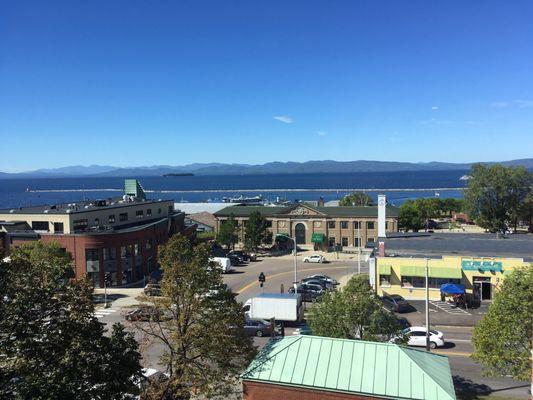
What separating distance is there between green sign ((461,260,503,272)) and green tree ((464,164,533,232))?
108ft

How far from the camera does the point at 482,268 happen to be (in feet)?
142

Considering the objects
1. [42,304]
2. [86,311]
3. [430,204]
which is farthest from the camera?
[430,204]

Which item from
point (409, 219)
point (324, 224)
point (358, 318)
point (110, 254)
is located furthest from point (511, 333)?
point (409, 219)

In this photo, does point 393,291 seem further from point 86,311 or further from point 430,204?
point 430,204

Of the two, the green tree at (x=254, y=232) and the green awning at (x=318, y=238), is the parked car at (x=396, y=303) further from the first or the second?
the green awning at (x=318, y=238)

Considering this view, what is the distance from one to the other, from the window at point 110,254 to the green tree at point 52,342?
38.7m

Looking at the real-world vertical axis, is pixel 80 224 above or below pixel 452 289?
above

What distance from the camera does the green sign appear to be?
1694 inches

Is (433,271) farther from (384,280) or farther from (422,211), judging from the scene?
(422,211)

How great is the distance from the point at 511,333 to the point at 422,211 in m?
74.7

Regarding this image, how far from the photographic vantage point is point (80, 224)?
181 feet

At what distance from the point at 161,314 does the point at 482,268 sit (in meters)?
34.4

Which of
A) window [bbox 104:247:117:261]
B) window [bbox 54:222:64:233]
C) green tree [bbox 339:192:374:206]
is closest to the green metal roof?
window [bbox 104:247:117:261]

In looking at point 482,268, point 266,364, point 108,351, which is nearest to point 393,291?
point 482,268
